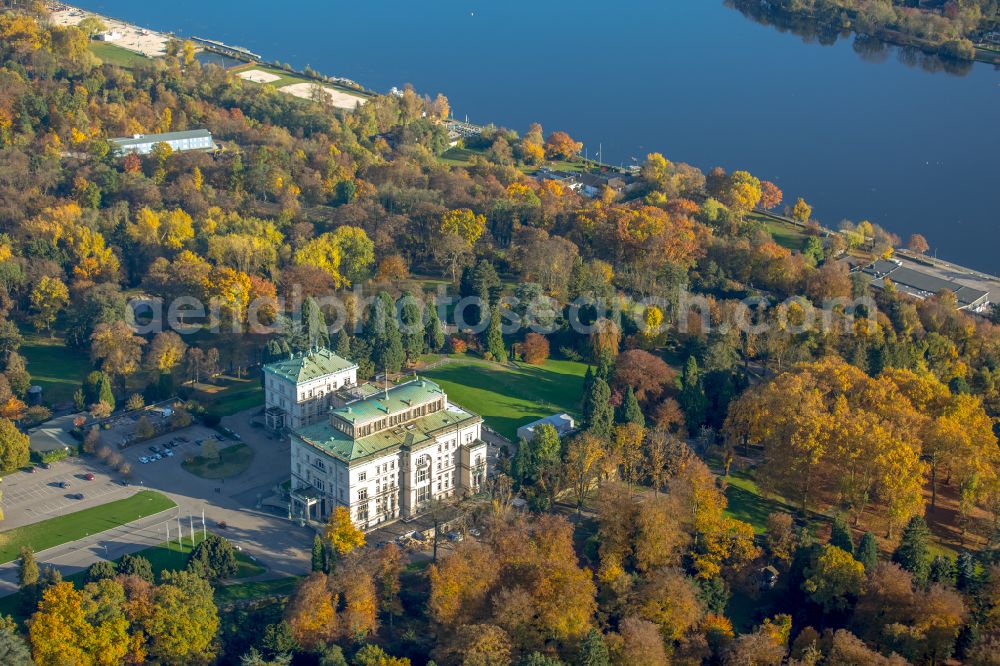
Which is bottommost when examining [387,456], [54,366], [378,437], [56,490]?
[56,490]

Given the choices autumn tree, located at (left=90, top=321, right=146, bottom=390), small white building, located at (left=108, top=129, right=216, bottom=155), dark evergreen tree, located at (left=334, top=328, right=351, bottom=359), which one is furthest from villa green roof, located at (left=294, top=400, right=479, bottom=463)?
small white building, located at (left=108, top=129, right=216, bottom=155)

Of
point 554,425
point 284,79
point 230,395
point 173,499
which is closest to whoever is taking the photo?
point 173,499

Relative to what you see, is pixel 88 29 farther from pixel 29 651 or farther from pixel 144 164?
pixel 29 651

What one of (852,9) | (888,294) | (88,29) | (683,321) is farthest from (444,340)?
(852,9)

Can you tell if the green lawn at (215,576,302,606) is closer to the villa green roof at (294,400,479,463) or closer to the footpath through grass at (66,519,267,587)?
the footpath through grass at (66,519,267,587)

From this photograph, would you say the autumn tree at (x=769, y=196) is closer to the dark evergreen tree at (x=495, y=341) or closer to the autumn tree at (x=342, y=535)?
the dark evergreen tree at (x=495, y=341)

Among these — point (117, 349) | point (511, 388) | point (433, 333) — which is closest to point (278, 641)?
point (511, 388)

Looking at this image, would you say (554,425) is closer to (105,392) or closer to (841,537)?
(841,537)

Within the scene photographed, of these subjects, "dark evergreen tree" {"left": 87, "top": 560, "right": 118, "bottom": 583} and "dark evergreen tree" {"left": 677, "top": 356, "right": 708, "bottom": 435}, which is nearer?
"dark evergreen tree" {"left": 87, "top": 560, "right": 118, "bottom": 583}
